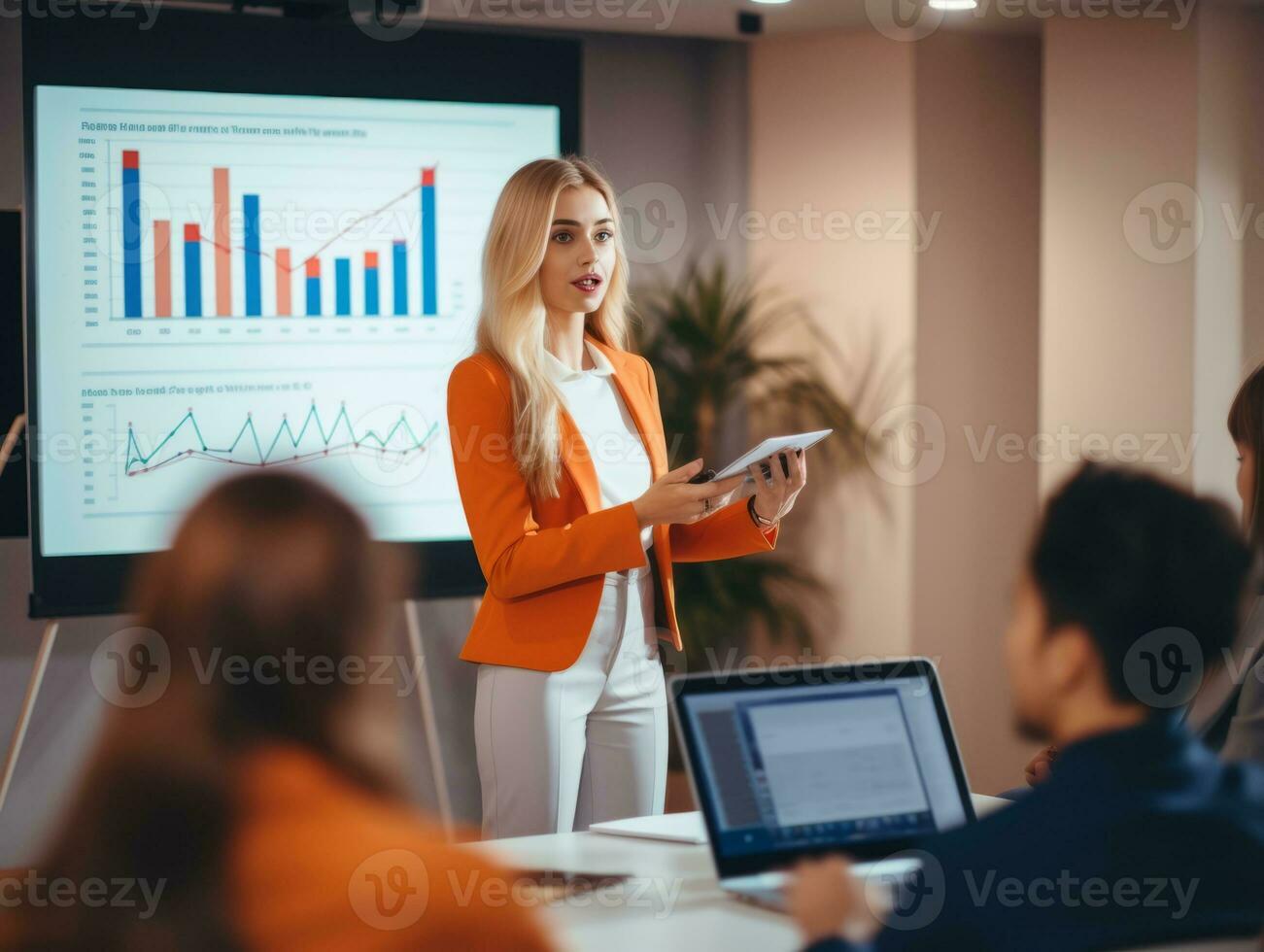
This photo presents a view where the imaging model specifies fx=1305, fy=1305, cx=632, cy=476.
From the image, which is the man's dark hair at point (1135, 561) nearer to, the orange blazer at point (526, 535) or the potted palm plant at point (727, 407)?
the orange blazer at point (526, 535)

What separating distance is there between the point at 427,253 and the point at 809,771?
8.65 feet

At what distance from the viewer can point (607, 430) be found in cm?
250

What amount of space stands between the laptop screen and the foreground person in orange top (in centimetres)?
69

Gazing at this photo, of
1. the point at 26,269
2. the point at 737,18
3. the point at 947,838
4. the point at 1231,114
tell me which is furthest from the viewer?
the point at 737,18

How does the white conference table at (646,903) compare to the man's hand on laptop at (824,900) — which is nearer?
the man's hand on laptop at (824,900)

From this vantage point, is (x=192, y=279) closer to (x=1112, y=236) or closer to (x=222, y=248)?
(x=222, y=248)

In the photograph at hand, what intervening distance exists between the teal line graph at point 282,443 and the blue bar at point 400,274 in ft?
1.03

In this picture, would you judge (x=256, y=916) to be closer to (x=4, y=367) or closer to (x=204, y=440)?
(x=204, y=440)

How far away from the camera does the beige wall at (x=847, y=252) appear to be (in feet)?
14.9

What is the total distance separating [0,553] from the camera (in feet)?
13.2

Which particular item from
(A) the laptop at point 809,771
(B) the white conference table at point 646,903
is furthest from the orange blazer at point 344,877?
(A) the laptop at point 809,771

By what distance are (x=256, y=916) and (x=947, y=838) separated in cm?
60

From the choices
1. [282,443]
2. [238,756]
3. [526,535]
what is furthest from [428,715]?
[238,756]

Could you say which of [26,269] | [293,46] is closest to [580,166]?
[293,46]
